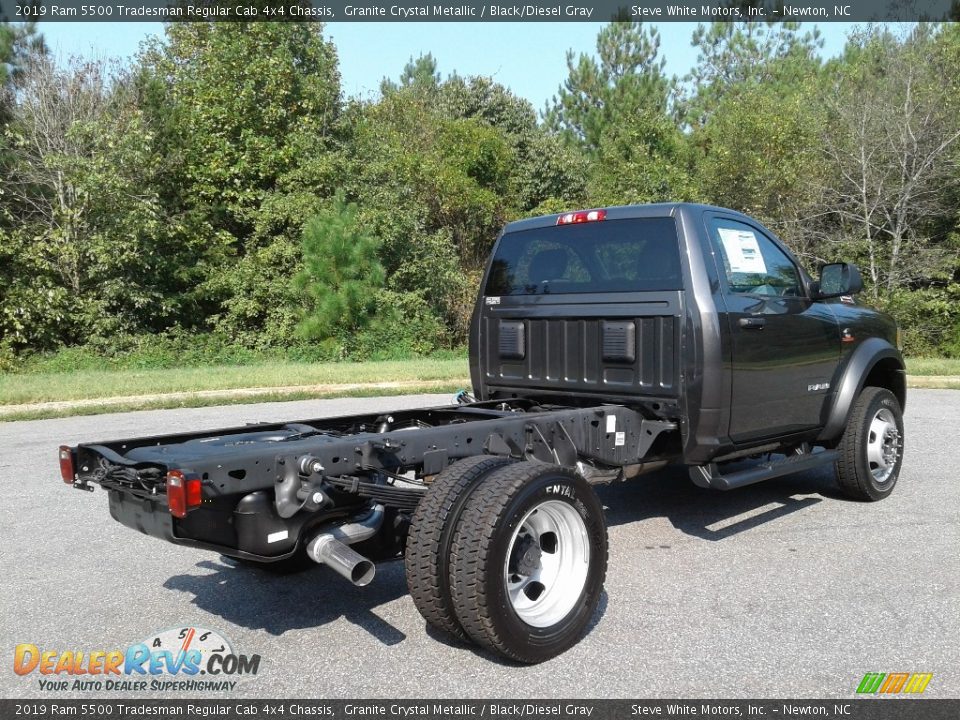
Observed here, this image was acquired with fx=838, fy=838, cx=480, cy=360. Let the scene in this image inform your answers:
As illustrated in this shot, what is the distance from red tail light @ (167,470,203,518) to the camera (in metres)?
3.41

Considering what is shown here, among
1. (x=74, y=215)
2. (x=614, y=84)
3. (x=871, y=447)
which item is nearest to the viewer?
(x=871, y=447)

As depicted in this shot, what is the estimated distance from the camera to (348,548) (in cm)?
367

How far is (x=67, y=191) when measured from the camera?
2242 cm

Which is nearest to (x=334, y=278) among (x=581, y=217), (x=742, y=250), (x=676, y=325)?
(x=581, y=217)

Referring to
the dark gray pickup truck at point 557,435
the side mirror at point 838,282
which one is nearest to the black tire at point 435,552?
the dark gray pickup truck at point 557,435

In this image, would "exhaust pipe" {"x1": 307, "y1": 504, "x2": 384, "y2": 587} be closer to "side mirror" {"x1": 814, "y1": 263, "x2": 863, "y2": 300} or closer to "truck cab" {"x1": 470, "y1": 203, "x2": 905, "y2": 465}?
"truck cab" {"x1": 470, "y1": 203, "x2": 905, "y2": 465}

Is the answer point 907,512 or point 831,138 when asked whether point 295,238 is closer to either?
point 831,138

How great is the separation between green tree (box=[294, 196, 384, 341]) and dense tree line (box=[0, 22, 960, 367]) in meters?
0.05

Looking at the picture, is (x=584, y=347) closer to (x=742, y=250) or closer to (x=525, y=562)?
(x=742, y=250)

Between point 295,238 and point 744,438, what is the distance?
67.6 ft

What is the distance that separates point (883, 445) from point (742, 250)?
2210mm

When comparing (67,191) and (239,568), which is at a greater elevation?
(67,191)

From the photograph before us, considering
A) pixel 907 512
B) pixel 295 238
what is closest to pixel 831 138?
pixel 295 238

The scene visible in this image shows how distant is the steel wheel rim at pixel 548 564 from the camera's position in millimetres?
3875
